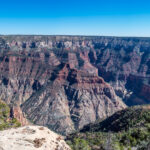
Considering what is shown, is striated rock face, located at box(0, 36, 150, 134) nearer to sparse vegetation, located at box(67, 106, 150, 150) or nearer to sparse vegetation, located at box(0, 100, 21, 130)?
sparse vegetation, located at box(67, 106, 150, 150)

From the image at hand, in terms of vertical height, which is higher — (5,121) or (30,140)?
(30,140)

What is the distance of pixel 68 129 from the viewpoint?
3898 inches

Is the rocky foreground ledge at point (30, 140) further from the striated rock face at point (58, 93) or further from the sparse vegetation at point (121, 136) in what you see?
the striated rock face at point (58, 93)

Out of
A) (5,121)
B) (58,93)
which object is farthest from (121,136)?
(58,93)

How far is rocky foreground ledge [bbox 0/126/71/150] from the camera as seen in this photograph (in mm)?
18312

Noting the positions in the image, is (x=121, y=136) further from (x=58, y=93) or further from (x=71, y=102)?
(x=58, y=93)

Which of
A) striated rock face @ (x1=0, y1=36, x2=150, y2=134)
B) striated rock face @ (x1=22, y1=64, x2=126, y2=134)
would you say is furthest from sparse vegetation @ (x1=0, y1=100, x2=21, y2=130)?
striated rock face @ (x1=22, y1=64, x2=126, y2=134)

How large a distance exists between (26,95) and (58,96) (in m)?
24.5

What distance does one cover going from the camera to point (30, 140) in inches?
760

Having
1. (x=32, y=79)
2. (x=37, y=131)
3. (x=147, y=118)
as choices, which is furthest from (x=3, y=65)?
(x=37, y=131)

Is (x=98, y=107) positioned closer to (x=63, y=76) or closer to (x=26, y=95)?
(x=63, y=76)

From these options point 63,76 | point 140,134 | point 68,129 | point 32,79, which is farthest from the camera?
point 32,79

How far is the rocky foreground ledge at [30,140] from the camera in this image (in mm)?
18312

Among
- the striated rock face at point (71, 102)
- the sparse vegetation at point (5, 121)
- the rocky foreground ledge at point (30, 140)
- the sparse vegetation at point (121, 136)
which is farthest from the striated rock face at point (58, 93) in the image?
the rocky foreground ledge at point (30, 140)
